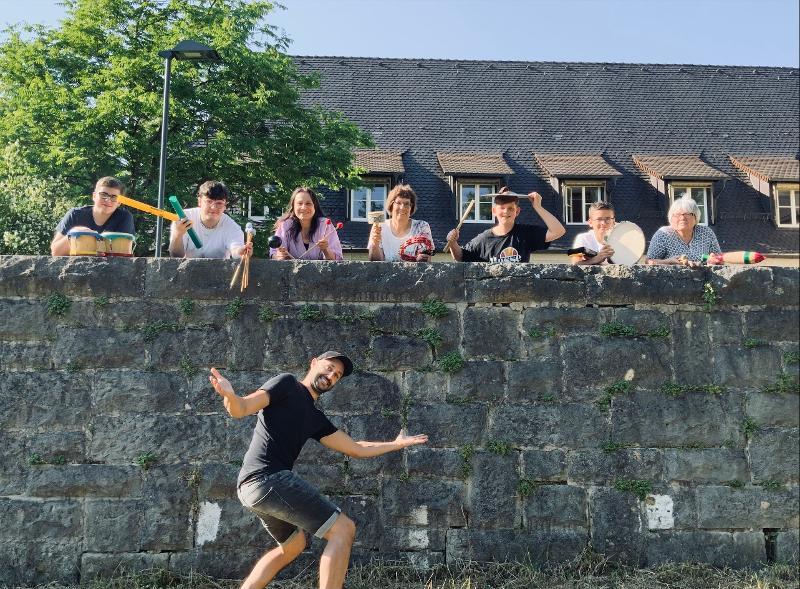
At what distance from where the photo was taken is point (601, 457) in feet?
17.5

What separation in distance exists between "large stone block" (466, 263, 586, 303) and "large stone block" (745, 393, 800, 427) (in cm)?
141

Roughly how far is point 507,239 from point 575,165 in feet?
61.2

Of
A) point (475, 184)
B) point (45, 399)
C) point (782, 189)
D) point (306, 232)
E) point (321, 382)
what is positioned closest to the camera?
point (321, 382)

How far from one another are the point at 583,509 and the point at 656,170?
65.3 feet

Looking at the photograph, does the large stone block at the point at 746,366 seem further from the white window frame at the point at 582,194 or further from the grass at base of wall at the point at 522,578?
the white window frame at the point at 582,194

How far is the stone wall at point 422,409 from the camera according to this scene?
5.16 m

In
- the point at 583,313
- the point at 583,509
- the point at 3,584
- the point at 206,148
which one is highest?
the point at 206,148

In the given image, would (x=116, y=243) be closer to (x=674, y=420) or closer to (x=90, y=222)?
(x=90, y=222)

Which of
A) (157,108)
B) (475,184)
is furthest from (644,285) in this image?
(475,184)

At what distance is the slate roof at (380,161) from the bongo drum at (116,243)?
648 inches

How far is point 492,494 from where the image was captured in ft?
17.3

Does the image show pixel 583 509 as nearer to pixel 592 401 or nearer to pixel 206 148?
pixel 592 401

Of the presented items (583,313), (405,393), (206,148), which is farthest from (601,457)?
(206,148)

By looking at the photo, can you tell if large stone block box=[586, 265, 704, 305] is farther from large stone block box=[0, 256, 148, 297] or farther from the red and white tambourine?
large stone block box=[0, 256, 148, 297]
